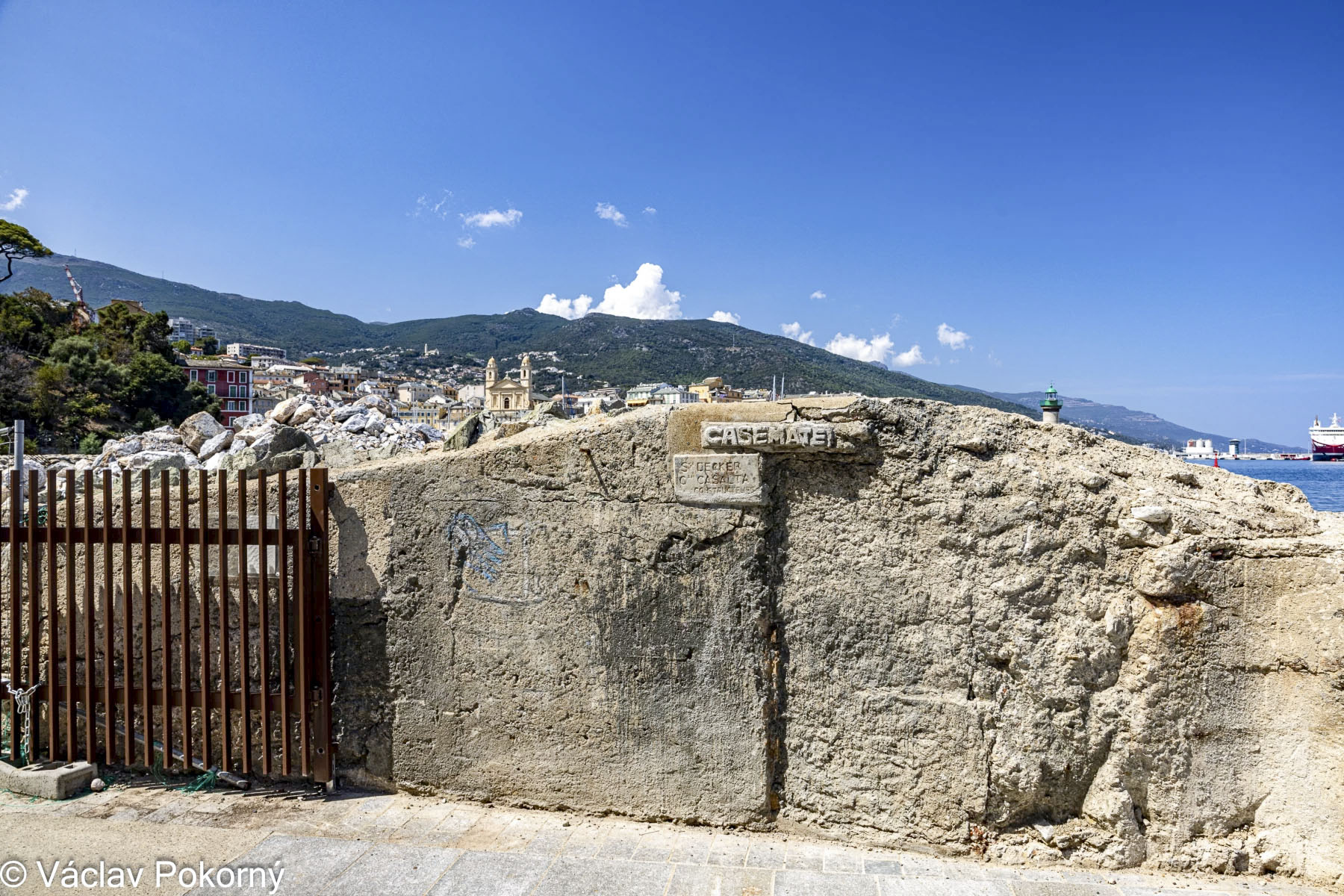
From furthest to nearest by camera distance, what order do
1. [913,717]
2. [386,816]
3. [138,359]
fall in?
[138,359] → [386,816] → [913,717]

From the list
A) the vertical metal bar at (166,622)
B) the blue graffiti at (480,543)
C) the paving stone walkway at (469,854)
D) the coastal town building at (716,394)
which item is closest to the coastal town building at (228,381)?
the coastal town building at (716,394)

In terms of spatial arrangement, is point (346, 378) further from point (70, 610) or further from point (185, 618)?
point (185, 618)

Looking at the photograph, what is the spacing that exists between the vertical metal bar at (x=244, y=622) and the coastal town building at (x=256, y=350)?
114m

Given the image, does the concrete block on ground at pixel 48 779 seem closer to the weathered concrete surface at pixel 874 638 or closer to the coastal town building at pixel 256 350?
the weathered concrete surface at pixel 874 638

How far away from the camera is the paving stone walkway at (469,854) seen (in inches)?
127

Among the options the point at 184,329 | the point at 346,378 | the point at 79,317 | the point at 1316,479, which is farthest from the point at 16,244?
the point at 1316,479

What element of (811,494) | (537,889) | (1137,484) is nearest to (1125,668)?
(1137,484)

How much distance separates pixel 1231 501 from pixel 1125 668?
3.22 ft

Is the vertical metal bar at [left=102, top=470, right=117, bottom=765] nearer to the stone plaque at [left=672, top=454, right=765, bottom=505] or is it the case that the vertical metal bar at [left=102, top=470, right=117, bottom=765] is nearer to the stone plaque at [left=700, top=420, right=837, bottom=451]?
the stone plaque at [left=672, top=454, right=765, bottom=505]

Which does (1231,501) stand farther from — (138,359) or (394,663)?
(138,359)

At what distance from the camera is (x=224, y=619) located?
3799 mm

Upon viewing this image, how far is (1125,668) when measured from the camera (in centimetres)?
339

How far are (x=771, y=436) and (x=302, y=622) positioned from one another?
2.54 m

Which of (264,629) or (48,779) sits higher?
(264,629)
